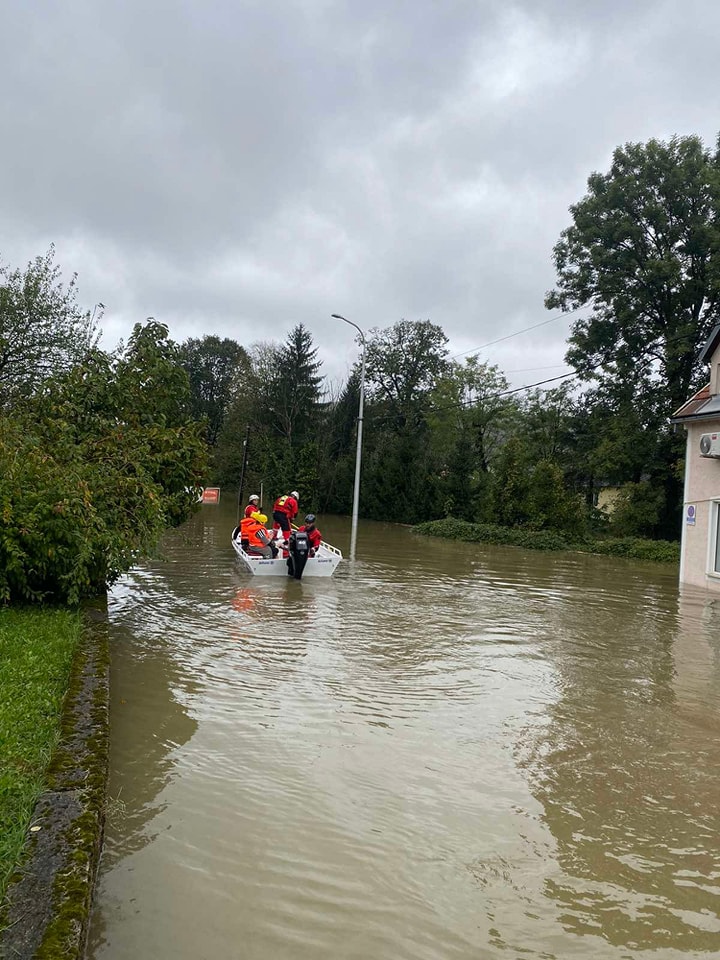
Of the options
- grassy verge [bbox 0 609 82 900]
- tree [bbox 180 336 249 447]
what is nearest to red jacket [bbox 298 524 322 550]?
grassy verge [bbox 0 609 82 900]

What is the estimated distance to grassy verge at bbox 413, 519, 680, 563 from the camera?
30078mm

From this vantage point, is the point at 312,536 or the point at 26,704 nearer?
the point at 26,704

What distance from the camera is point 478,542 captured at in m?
34.5

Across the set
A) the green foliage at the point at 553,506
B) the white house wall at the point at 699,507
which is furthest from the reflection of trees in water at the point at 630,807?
the green foliage at the point at 553,506

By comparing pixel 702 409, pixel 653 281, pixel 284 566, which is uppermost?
pixel 653 281

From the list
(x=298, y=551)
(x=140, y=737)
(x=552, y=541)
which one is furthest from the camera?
(x=552, y=541)

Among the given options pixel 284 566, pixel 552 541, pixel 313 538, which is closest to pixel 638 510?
pixel 552 541

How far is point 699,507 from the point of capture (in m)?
20.5

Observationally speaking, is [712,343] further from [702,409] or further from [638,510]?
[638,510]

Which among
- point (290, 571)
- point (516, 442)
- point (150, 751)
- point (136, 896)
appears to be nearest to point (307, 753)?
point (150, 751)

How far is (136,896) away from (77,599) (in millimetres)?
6763

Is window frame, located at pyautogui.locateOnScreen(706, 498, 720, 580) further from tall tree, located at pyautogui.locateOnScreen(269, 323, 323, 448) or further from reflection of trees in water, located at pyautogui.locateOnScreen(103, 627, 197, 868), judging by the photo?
tall tree, located at pyautogui.locateOnScreen(269, 323, 323, 448)

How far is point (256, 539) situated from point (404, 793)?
13.6m

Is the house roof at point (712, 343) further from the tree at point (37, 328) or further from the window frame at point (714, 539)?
the tree at point (37, 328)
